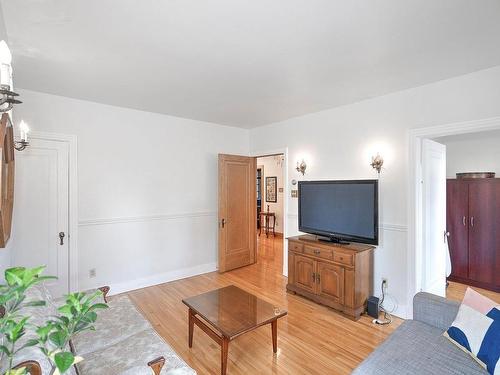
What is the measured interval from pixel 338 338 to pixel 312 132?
9.01 ft

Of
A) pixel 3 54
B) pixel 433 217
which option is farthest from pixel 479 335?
pixel 3 54

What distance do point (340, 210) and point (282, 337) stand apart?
1633mm

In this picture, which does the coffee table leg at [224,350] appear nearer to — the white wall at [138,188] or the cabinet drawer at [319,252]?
the cabinet drawer at [319,252]

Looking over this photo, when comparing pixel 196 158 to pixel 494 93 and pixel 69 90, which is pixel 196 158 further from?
pixel 494 93

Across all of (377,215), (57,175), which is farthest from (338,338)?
(57,175)

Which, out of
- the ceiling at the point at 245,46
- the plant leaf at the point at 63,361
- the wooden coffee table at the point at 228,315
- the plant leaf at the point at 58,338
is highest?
the ceiling at the point at 245,46

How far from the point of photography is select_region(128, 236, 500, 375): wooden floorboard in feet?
7.43

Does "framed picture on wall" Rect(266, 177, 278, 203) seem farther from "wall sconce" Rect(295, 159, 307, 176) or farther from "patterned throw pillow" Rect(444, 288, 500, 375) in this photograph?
"patterned throw pillow" Rect(444, 288, 500, 375)

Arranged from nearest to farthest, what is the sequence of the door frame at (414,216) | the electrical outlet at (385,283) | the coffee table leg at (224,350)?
the coffee table leg at (224,350)
the door frame at (414,216)
the electrical outlet at (385,283)

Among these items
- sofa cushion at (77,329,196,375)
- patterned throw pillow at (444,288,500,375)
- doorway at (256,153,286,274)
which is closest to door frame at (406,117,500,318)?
patterned throw pillow at (444,288,500,375)

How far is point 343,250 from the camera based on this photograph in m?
3.10

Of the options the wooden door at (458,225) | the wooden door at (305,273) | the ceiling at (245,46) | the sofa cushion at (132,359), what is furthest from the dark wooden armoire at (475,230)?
the sofa cushion at (132,359)

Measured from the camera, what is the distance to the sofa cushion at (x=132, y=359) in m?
1.54

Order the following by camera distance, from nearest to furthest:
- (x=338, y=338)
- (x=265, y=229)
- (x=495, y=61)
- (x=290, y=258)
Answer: (x=495, y=61) → (x=338, y=338) → (x=290, y=258) → (x=265, y=229)
